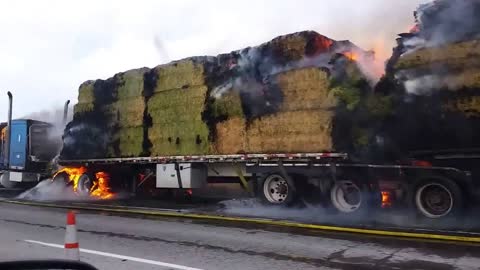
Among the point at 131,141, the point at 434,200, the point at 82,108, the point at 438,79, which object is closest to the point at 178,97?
the point at 131,141

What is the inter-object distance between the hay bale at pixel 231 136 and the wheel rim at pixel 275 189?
3.03ft

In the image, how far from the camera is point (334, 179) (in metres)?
11.3

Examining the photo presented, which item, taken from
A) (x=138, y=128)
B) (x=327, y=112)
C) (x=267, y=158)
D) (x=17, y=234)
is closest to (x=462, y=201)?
(x=327, y=112)

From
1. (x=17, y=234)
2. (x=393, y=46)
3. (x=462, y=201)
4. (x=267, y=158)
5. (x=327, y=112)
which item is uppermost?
(x=393, y=46)

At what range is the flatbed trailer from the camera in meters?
9.69

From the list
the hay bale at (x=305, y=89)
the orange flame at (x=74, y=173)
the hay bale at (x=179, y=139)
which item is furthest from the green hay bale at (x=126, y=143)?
the hay bale at (x=305, y=89)

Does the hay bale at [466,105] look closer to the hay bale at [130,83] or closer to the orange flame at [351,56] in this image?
the orange flame at [351,56]

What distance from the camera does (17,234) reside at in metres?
9.76

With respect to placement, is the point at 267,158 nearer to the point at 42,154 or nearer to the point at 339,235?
the point at 339,235

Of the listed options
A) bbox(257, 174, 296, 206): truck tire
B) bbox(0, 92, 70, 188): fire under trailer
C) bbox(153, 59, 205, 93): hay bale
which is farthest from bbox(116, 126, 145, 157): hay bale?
bbox(0, 92, 70, 188): fire under trailer

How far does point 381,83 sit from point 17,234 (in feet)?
23.4

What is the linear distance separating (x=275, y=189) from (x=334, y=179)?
1564 mm

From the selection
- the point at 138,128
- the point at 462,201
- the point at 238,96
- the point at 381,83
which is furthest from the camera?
the point at 138,128

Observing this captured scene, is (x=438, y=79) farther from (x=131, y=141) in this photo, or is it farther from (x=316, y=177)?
(x=131, y=141)
